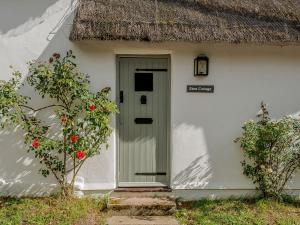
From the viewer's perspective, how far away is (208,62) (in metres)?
6.04

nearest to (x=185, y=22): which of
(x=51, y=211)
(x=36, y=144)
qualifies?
(x=36, y=144)

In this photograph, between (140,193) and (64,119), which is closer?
(64,119)

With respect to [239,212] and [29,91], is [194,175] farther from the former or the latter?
[29,91]

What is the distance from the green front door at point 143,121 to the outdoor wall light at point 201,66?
1.77 ft

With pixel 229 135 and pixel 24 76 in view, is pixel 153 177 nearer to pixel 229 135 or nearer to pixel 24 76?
pixel 229 135

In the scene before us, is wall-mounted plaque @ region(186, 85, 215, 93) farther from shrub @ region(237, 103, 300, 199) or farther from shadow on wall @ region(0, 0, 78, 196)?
shadow on wall @ region(0, 0, 78, 196)

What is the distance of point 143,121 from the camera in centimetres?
623

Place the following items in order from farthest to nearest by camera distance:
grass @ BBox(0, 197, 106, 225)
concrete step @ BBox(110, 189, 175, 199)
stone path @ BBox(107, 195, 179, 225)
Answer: concrete step @ BBox(110, 189, 175, 199)
stone path @ BBox(107, 195, 179, 225)
grass @ BBox(0, 197, 106, 225)

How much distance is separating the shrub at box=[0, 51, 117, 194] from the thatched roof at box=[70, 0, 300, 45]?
74cm

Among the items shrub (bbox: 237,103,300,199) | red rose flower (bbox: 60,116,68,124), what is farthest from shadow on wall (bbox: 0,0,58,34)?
shrub (bbox: 237,103,300,199)

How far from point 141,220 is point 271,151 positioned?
96.2 inches

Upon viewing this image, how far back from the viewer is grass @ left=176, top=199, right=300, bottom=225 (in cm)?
531

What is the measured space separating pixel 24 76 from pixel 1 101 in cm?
72

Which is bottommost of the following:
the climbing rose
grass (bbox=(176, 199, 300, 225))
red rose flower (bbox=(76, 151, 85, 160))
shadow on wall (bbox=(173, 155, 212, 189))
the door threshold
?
grass (bbox=(176, 199, 300, 225))
